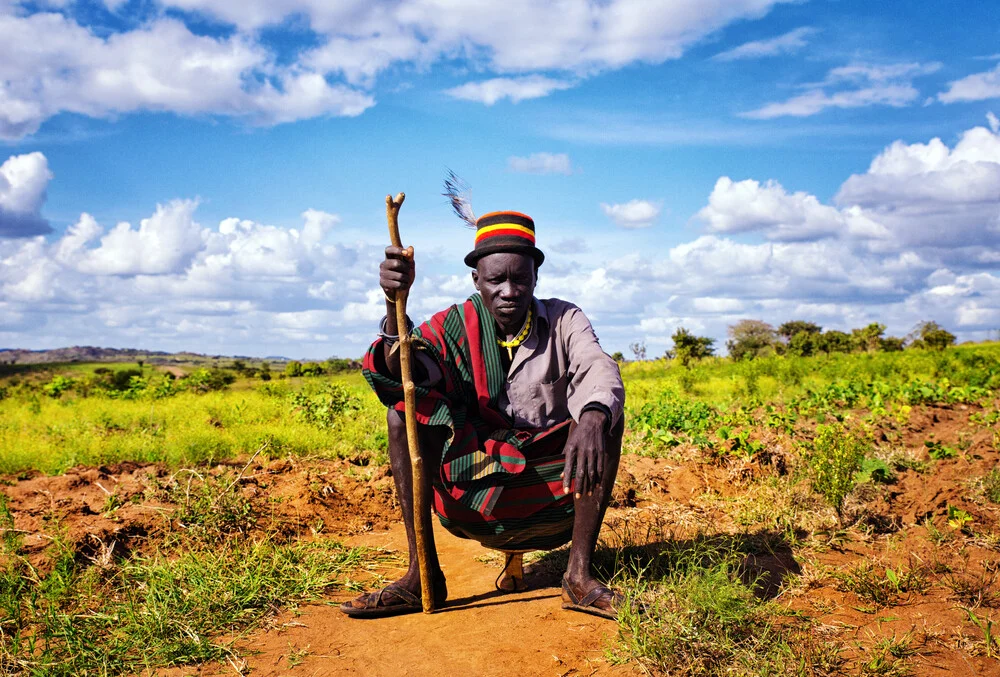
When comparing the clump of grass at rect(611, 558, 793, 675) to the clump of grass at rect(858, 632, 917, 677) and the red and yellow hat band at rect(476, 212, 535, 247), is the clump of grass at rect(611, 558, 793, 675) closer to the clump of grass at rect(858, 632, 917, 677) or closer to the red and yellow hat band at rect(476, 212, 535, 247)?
the clump of grass at rect(858, 632, 917, 677)

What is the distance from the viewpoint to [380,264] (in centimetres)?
334

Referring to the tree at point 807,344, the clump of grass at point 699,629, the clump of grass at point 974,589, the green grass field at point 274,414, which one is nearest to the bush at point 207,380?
the green grass field at point 274,414

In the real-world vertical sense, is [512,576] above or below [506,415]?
below

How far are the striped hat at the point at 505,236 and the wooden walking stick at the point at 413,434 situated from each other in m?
0.54

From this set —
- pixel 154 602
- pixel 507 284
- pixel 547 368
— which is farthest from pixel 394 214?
pixel 154 602

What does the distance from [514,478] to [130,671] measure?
183cm

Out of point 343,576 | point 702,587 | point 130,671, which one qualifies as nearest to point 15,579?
point 130,671

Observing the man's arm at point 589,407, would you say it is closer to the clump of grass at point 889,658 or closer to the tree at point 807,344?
the clump of grass at point 889,658

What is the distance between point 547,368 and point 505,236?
0.69m

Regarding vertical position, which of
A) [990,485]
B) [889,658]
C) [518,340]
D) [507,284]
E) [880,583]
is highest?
[507,284]

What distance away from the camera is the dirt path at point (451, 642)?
3.06 m

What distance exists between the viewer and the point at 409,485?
Result: 12.0 ft

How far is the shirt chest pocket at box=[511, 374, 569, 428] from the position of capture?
12.4 feet

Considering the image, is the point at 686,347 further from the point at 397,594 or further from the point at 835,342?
the point at 397,594
